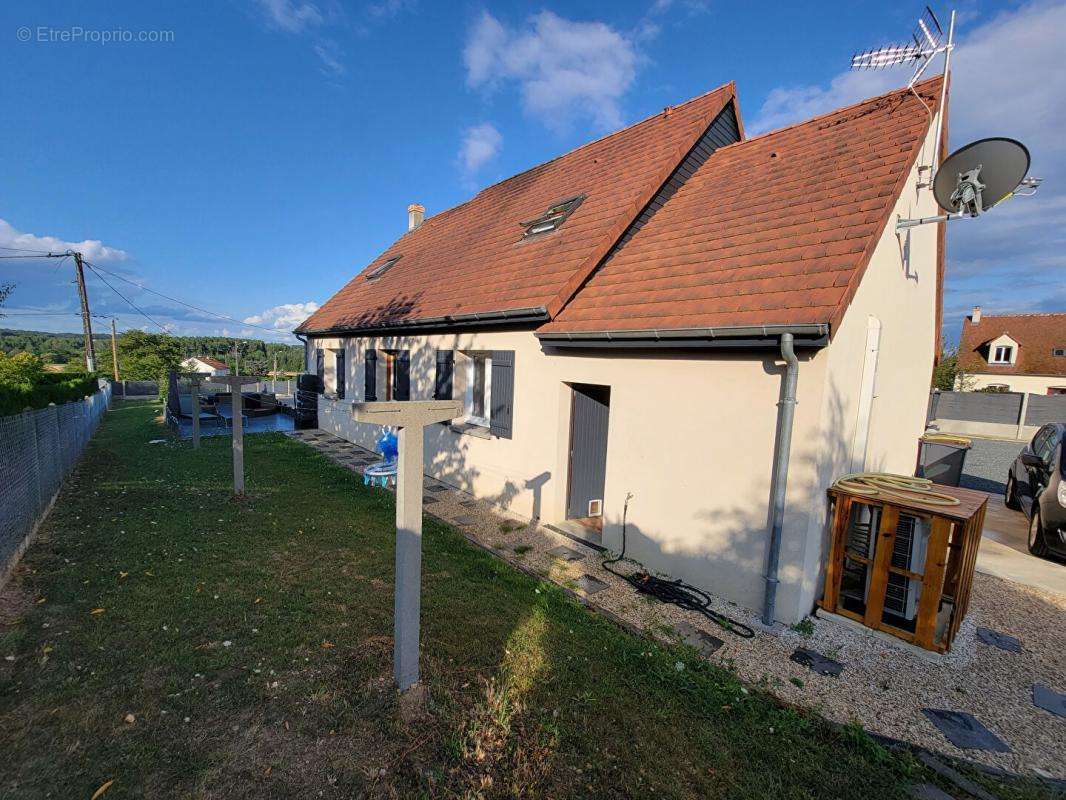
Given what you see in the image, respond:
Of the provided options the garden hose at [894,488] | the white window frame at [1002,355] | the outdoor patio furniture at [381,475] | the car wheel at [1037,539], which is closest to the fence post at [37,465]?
the outdoor patio furniture at [381,475]

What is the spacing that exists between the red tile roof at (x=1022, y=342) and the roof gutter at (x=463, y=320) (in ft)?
115

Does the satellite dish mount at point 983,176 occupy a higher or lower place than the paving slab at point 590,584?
higher

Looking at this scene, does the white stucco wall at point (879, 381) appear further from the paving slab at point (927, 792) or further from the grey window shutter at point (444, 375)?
the grey window shutter at point (444, 375)

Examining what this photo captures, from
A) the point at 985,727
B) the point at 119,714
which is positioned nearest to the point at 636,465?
the point at 985,727

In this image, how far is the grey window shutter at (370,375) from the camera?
1066 cm

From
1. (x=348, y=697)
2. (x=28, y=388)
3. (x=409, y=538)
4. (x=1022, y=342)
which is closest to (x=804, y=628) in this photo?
(x=409, y=538)

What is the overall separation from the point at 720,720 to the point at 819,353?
2.99 metres

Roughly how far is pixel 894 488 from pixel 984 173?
3371 mm

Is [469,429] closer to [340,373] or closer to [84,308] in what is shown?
[340,373]

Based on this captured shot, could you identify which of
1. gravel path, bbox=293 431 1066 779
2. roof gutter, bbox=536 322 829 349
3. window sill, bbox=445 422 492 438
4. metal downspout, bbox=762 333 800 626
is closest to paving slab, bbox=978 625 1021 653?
gravel path, bbox=293 431 1066 779

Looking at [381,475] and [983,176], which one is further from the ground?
[983,176]

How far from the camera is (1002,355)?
27906 millimetres

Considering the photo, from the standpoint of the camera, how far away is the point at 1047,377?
25719mm

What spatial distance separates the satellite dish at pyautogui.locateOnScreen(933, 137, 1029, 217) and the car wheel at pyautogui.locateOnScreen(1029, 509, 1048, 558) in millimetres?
4639
